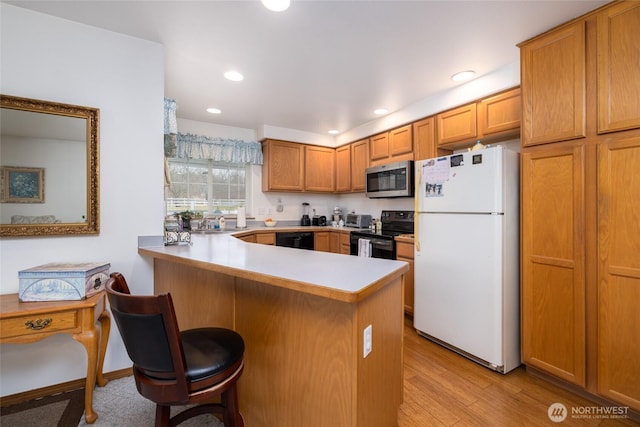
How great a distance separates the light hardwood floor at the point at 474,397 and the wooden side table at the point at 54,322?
68.9 inches

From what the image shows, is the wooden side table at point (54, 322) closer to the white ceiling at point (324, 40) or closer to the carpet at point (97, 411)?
the carpet at point (97, 411)

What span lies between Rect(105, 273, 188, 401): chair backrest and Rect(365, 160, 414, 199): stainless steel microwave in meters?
2.84

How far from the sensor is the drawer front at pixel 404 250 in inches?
114

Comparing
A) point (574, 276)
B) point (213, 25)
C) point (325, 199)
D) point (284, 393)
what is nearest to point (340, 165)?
point (325, 199)

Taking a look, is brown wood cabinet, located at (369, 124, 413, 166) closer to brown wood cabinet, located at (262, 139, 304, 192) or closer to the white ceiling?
the white ceiling

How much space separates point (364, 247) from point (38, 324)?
2.86m

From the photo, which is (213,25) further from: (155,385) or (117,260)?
(155,385)

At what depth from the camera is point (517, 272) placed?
2.12 meters

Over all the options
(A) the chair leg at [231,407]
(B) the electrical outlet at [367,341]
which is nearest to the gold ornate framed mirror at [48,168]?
(A) the chair leg at [231,407]

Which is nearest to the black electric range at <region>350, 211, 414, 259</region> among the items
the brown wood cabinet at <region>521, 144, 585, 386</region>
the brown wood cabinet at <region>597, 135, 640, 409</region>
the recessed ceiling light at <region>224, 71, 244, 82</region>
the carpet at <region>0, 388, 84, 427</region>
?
the brown wood cabinet at <region>521, 144, 585, 386</region>

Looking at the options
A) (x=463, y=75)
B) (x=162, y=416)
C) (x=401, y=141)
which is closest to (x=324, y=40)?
(x=463, y=75)

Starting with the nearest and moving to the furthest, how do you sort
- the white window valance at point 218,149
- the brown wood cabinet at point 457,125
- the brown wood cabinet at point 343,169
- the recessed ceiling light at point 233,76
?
the recessed ceiling light at point 233,76 < the brown wood cabinet at point 457,125 < the white window valance at point 218,149 < the brown wood cabinet at point 343,169

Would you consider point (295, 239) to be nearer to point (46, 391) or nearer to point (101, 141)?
point (101, 141)

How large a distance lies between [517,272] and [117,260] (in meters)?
2.98
